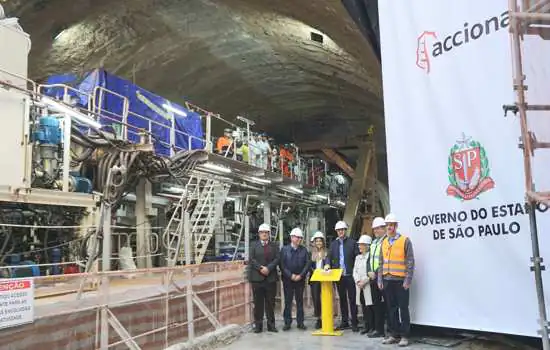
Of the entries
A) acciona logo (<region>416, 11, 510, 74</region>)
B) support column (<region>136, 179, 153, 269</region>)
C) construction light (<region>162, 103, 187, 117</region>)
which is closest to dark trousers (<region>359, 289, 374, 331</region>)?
acciona logo (<region>416, 11, 510, 74</region>)

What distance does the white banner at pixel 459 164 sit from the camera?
5.44 meters

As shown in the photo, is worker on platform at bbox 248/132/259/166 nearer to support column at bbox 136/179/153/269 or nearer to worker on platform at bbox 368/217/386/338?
support column at bbox 136/179/153/269

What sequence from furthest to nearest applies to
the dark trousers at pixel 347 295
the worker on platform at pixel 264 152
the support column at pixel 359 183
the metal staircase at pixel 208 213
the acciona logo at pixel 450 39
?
the support column at pixel 359 183 → the worker on platform at pixel 264 152 → the metal staircase at pixel 208 213 → the dark trousers at pixel 347 295 → the acciona logo at pixel 450 39

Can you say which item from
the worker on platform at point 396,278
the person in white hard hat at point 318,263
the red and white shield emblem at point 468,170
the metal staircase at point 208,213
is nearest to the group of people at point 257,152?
the metal staircase at point 208,213

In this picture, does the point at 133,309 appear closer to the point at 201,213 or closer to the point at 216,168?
the point at 216,168

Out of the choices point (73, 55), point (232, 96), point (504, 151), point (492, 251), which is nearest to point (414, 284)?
point (492, 251)

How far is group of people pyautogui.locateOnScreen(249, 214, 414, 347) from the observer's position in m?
6.86

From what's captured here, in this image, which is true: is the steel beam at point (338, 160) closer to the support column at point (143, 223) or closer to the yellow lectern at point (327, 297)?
the support column at point (143, 223)

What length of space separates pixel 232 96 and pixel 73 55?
7137 millimetres

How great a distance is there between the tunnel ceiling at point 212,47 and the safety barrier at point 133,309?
5.31m

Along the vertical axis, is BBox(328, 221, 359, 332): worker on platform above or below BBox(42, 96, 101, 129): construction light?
below

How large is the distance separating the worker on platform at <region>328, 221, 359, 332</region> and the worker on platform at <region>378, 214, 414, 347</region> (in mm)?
1143

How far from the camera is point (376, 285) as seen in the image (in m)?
7.43

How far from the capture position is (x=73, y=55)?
47.7 feet
